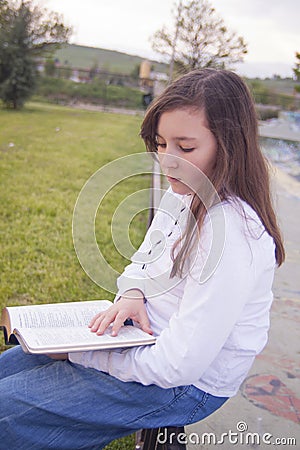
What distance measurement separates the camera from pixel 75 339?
138cm

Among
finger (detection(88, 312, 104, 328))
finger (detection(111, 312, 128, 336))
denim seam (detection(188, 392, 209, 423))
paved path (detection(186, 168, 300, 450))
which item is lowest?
paved path (detection(186, 168, 300, 450))

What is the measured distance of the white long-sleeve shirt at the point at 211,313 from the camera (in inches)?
50.3

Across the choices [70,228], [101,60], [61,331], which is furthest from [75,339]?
[101,60]

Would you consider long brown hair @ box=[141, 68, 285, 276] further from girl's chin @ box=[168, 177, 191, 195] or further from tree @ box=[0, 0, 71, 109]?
tree @ box=[0, 0, 71, 109]

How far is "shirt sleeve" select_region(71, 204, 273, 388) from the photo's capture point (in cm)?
127

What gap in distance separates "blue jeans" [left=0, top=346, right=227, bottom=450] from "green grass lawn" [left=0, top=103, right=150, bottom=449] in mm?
792

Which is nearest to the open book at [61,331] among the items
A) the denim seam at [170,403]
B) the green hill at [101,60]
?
the denim seam at [170,403]

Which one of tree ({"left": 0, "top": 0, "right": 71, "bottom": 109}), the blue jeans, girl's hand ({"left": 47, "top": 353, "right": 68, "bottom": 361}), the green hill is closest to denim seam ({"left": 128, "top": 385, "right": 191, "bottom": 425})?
the blue jeans

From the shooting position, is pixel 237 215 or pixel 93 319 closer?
pixel 237 215

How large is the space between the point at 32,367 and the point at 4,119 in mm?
14172

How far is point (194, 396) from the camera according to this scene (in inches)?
56.4

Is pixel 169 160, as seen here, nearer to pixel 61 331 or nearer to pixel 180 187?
pixel 180 187

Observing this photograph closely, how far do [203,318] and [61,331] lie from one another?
0.39m

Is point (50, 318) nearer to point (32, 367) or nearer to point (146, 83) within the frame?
point (32, 367)
